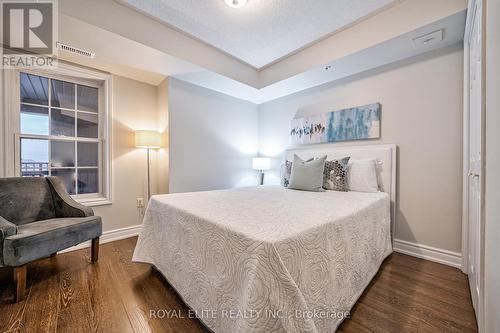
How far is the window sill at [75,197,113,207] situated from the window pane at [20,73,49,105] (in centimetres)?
124

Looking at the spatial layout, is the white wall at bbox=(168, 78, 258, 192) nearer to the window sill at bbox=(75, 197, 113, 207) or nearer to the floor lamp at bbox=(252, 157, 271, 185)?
the floor lamp at bbox=(252, 157, 271, 185)

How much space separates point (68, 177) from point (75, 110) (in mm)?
870

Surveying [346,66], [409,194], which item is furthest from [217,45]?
[409,194]

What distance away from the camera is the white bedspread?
81cm

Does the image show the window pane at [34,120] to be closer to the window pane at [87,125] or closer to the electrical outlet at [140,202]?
the window pane at [87,125]

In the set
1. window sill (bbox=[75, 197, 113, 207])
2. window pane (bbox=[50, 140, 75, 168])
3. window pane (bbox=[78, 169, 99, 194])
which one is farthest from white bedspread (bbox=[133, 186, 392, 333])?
window pane (bbox=[50, 140, 75, 168])

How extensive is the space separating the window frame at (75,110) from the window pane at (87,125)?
0.18 feet

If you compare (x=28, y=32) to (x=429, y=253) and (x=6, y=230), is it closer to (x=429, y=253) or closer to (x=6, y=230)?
(x=6, y=230)

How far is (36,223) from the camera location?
186 cm

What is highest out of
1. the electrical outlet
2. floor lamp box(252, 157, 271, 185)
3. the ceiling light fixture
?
the ceiling light fixture

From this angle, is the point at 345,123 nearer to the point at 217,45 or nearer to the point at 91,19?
the point at 217,45

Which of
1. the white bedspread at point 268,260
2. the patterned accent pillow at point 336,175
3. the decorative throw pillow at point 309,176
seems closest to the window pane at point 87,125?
the white bedspread at point 268,260

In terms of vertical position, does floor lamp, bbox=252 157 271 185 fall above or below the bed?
above

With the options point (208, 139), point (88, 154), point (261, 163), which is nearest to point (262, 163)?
point (261, 163)
